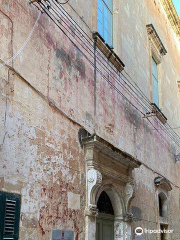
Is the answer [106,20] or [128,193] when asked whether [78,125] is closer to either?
[128,193]

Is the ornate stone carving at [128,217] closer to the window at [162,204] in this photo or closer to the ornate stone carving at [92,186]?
the ornate stone carving at [92,186]

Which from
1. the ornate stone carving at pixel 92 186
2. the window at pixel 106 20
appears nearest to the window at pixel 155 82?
the window at pixel 106 20

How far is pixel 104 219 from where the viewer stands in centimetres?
651

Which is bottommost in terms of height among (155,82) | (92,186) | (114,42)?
(92,186)

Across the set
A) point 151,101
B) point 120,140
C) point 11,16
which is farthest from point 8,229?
point 151,101

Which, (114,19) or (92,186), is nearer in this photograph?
(92,186)

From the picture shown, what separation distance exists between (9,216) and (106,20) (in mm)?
5383

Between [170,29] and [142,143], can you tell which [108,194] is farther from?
[170,29]

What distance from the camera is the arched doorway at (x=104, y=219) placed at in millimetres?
6312

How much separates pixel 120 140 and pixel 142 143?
59.7 inches

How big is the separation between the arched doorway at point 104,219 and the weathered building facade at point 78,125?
0.06ft

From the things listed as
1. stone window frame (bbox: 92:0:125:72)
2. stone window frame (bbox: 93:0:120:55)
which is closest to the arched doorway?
stone window frame (bbox: 92:0:125:72)

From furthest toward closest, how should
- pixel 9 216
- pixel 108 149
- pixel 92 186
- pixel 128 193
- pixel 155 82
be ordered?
pixel 155 82 < pixel 128 193 < pixel 108 149 < pixel 92 186 < pixel 9 216

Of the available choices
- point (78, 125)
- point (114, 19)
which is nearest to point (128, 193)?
point (78, 125)
